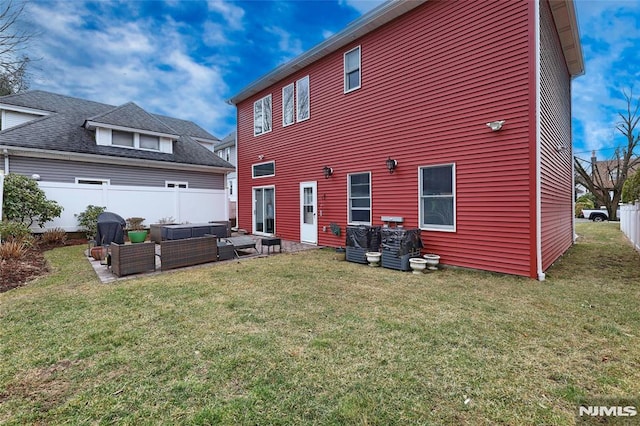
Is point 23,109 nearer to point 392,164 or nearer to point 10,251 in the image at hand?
point 10,251

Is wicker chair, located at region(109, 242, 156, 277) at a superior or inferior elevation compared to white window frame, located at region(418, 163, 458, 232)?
inferior

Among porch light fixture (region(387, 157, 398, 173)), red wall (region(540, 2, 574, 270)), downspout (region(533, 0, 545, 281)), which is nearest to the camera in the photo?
downspout (region(533, 0, 545, 281))

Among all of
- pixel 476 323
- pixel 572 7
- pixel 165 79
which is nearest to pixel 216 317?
pixel 476 323

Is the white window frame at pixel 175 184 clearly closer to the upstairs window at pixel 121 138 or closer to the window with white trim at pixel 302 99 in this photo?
the upstairs window at pixel 121 138

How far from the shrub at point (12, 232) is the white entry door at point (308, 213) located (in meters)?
7.57

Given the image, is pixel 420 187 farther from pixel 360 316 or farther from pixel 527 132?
pixel 360 316

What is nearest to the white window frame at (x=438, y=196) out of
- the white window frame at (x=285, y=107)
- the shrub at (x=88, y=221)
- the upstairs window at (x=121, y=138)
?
the white window frame at (x=285, y=107)

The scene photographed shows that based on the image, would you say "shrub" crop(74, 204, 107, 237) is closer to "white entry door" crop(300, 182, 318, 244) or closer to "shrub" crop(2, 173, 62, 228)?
"shrub" crop(2, 173, 62, 228)

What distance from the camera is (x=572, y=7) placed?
6.79m

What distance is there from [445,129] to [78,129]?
14077mm

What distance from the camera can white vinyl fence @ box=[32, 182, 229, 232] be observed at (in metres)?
9.98

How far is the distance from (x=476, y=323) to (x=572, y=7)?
8.18m

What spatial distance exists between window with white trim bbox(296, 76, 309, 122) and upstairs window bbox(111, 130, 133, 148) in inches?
Answer: 316

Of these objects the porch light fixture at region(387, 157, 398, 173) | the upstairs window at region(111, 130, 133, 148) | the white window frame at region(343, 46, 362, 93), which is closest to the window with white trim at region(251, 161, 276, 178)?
the white window frame at region(343, 46, 362, 93)
